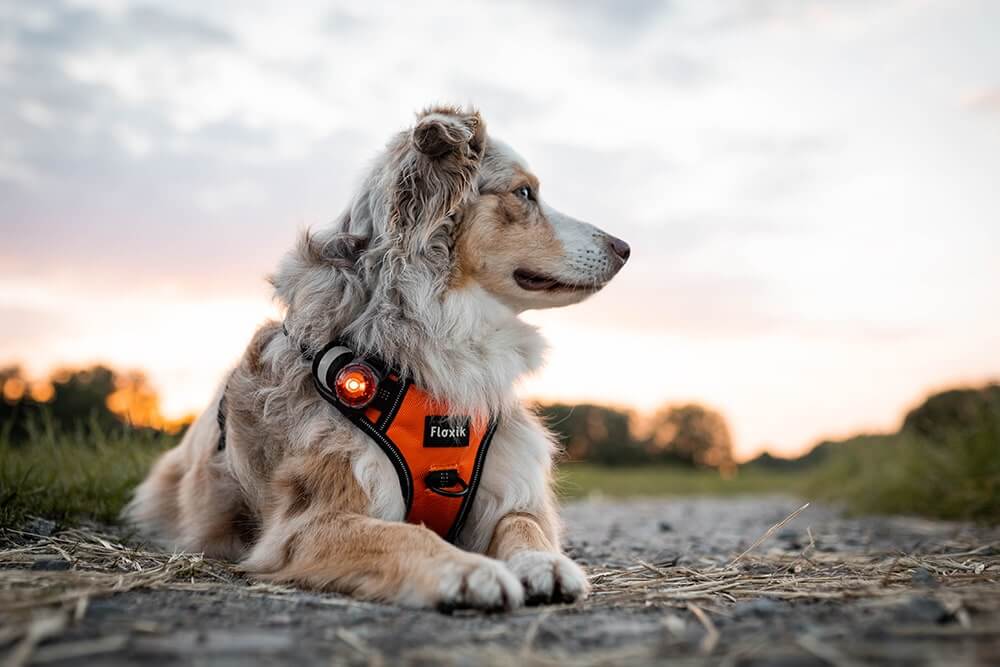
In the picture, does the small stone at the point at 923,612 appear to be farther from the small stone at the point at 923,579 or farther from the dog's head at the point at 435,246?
the dog's head at the point at 435,246

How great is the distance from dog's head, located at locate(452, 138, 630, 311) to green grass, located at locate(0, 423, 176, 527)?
9.31 ft

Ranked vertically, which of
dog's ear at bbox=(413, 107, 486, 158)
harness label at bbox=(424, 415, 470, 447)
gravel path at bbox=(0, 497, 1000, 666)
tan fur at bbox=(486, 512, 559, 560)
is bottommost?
gravel path at bbox=(0, 497, 1000, 666)

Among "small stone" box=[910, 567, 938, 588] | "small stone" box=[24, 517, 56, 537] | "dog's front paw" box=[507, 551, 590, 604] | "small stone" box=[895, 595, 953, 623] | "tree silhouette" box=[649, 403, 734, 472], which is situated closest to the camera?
"small stone" box=[895, 595, 953, 623]

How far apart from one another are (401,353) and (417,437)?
389 mm

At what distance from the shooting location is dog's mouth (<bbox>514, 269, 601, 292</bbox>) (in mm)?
4064

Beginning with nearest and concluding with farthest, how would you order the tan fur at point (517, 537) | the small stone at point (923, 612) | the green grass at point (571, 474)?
the small stone at point (923, 612) → the tan fur at point (517, 537) → the green grass at point (571, 474)

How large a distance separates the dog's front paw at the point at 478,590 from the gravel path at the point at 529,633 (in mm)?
58

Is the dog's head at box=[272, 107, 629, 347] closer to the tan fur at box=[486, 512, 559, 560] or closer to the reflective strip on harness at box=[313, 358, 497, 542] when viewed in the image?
the reflective strip on harness at box=[313, 358, 497, 542]

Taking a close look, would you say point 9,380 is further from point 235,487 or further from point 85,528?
point 235,487

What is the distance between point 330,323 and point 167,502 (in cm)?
208

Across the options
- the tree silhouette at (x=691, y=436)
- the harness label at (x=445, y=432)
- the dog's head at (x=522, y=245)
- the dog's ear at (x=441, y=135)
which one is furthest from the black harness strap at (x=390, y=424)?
the tree silhouette at (x=691, y=436)

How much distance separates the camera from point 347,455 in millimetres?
3480

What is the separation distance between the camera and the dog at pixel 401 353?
344cm

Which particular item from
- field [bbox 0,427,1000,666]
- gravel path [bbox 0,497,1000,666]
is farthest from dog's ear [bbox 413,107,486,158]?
gravel path [bbox 0,497,1000,666]
